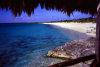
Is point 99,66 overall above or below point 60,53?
above

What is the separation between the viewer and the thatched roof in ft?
6.23

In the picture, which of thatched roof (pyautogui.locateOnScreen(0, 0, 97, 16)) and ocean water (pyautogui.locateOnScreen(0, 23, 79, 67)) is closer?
thatched roof (pyautogui.locateOnScreen(0, 0, 97, 16))

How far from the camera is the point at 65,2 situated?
2.33m

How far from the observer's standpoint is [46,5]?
2307 millimetres

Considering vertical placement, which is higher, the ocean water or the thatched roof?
the thatched roof

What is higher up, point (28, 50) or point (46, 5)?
point (46, 5)

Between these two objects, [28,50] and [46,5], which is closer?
[46,5]

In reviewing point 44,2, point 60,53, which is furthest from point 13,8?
point 60,53

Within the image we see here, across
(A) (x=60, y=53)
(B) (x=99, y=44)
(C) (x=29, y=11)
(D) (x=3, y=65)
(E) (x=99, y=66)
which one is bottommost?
(D) (x=3, y=65)

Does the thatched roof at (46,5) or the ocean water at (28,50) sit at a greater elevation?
the thatched roof at (46,5)

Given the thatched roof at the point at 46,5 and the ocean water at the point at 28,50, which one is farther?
the ocean water at the point at 28,50

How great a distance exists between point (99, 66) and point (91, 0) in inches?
54.7

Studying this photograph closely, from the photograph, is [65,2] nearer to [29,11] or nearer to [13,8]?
[29,11]

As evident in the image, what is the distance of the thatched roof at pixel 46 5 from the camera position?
190 cm
